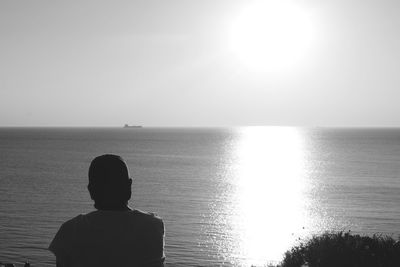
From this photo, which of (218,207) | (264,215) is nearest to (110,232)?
(264,215)

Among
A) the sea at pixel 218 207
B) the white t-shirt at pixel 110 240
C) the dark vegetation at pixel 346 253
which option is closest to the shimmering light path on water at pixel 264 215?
the sea at pixel 218 207

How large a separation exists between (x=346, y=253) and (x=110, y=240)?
64.5ft

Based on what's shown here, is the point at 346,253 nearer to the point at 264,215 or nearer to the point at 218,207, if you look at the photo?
the point at 264,215

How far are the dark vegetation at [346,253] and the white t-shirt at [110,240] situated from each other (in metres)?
18.8

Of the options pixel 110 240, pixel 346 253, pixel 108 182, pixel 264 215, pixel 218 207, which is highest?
pixel 108 182

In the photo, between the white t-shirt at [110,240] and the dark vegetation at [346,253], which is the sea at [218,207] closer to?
the dark vegetation at [346,253]

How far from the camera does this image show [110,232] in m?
3.42

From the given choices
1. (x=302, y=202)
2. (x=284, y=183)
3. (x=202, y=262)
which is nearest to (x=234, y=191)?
(x=302, y=202)

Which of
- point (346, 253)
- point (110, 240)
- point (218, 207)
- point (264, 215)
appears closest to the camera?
point (110, 240)

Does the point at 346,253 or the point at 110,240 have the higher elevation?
the point at 110,240

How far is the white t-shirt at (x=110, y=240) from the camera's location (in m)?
3.29

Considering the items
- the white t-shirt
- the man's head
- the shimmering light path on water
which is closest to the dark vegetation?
the shimmering light path on water

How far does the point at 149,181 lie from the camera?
106 metres

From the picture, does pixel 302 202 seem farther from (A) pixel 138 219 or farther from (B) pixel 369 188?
(A) pixel 138 219
